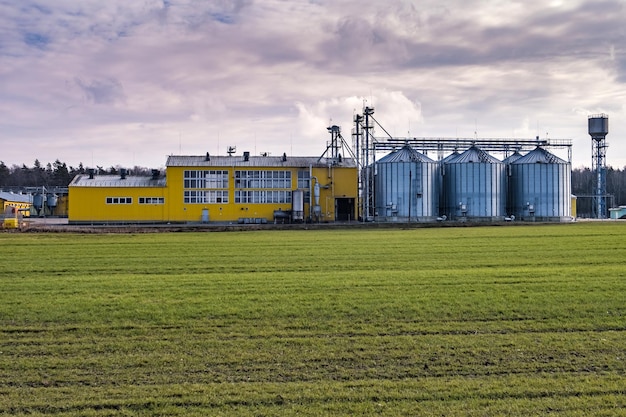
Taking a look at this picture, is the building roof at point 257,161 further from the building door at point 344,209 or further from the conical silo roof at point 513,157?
the conical silo roof at point 513,157

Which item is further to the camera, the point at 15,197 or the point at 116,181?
the point at 15,197

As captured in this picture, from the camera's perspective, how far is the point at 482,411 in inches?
333

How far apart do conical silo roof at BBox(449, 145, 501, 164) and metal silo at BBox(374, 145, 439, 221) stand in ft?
12.1

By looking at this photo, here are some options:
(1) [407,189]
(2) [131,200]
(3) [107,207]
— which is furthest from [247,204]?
(1) [407,189]

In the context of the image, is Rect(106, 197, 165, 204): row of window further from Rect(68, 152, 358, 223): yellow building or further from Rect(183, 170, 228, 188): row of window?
Rect(183, 170, 228, 188): row of window

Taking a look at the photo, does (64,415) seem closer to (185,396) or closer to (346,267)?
(185,396)

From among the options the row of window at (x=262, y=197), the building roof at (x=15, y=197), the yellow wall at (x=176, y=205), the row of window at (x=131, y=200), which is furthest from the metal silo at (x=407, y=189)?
the building roof at (x=15, y=197)

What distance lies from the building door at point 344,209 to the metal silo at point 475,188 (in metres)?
11.7

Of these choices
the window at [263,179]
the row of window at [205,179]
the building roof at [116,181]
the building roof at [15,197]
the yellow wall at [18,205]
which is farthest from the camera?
the building roof at [15,197]

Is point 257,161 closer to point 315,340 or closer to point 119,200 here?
point 119,200

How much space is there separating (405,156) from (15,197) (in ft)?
238

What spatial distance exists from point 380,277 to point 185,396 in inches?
478

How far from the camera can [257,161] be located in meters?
75.0

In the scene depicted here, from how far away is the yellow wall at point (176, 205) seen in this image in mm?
70500
